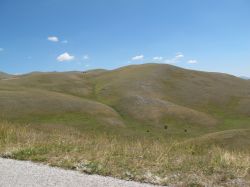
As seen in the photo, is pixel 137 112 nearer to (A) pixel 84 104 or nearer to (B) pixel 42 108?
(A) pixel 84 104

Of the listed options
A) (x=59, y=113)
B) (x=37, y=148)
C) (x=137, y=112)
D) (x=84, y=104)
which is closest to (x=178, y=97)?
(x=137, y=112)

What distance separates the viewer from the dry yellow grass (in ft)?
25.7

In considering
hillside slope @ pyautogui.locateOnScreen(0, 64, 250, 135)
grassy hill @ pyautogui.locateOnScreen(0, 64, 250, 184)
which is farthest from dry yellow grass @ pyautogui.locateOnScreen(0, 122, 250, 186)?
hillside slope @ pyautogui.locateOnScreen(0, 64, 250, 135)

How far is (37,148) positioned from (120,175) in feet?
10.5

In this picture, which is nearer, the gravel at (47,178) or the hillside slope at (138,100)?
the gravel at (47,178)

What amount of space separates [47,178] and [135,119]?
62468 mm

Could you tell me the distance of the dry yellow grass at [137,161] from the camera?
7823 millimetres

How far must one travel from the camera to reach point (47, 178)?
25.2ft

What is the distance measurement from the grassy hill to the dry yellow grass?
25mm

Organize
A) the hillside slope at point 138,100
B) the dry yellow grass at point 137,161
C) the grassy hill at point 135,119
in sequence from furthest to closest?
the hillside slope at point 138,100
the grassy hill at point 135,119
the dry yellow grass at point 137,161

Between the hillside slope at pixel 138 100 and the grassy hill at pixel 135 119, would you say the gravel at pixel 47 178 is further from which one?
the hillside slope at pixel 138 100

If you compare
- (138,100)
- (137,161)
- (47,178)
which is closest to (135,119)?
(138,100)

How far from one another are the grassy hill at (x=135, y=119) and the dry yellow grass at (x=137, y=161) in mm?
25

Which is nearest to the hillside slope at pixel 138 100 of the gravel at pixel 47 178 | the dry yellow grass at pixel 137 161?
the dry yellow grass at pixel 137 161
